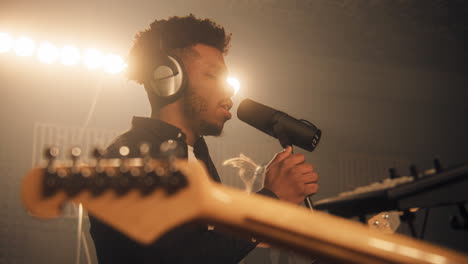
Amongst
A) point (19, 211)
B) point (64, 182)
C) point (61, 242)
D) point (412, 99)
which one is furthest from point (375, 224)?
point (412, 99)

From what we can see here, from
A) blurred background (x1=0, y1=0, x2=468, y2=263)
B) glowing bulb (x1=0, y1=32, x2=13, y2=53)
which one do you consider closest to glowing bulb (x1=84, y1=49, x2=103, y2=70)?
blurred background (x1=0, y1=0, x2=468, y2=263)

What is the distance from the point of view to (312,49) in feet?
19.0

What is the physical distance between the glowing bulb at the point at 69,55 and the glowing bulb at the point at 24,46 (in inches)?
12.9

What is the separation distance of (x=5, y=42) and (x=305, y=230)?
176 inches

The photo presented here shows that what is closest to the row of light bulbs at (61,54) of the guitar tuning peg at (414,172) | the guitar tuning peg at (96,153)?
the guitar tuning peg at (414,172)

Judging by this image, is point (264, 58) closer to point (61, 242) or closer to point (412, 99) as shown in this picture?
point (412, 99)

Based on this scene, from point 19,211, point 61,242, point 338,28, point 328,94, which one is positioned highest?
point 338,28

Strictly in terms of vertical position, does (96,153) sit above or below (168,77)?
below

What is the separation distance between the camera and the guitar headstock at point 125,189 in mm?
679

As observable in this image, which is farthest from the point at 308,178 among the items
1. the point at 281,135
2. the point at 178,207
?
the point at 178,207

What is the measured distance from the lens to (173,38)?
75.3 inches

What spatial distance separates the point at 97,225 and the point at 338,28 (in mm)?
4763

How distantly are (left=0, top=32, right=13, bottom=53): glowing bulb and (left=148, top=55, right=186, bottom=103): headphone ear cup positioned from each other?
3398 mm

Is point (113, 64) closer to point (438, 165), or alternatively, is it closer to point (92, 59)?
point (92, 59)
